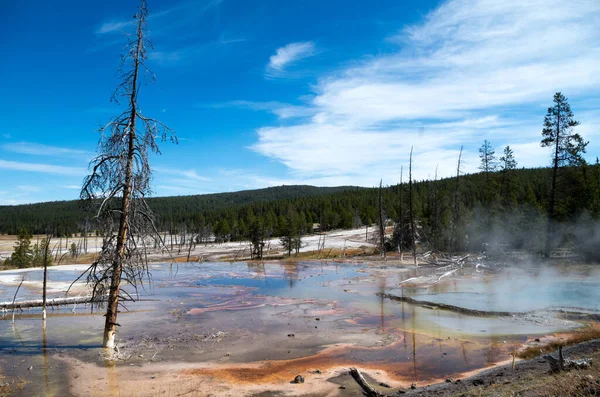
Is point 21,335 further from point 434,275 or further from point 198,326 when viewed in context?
point 434,275

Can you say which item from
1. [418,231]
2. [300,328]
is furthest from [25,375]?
[418,231]

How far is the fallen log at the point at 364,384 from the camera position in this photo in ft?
34.2

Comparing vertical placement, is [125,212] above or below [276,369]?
above

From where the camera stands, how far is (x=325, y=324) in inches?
757

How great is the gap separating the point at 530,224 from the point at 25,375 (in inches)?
1797

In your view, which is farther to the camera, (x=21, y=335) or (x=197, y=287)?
(x=197, y=287)

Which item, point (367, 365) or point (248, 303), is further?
point (248, 303)

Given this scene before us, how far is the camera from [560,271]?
108ft

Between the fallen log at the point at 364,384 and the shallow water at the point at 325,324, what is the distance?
146 cm

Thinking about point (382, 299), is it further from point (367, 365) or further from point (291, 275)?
point (291, 275)

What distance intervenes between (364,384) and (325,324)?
327 inches

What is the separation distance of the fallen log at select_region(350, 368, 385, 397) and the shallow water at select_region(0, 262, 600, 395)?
4.79ft

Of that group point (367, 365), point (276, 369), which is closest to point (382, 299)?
point (367, 365)

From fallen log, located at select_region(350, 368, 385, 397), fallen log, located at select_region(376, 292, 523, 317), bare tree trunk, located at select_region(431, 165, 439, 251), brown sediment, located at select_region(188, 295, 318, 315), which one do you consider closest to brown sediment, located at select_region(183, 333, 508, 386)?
fallen log, located at select_region(350, 368, 385, 397)
